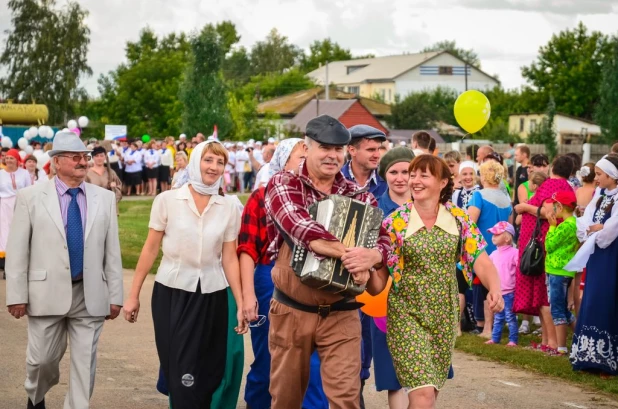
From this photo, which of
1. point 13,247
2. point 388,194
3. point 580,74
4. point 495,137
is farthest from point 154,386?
point 580,74

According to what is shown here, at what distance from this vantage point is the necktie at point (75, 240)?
7031mm

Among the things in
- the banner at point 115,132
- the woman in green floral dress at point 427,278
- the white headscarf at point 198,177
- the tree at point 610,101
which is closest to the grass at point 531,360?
the woman in green floral dress at point 427,278

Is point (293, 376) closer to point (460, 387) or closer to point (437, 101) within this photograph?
point (460, 387)

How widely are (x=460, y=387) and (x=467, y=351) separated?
1901 mm

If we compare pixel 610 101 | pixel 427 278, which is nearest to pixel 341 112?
pixel 610 101

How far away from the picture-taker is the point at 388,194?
7434 millimetres

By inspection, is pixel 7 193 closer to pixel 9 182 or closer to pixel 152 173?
pixel 9 182

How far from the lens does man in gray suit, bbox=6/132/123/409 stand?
6934 mm

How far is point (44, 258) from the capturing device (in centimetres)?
694

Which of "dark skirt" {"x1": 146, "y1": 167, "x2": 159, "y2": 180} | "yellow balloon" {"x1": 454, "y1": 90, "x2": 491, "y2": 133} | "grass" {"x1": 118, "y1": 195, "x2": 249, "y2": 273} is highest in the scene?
"yellow balloon" {"x1": 454, "y1": 90, "x2": 491, "y2": 133}

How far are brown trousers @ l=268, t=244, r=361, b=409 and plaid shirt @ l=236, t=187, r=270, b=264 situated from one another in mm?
740

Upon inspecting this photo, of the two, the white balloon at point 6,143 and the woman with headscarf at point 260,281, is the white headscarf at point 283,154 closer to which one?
the woman with headscarf at point 260,281

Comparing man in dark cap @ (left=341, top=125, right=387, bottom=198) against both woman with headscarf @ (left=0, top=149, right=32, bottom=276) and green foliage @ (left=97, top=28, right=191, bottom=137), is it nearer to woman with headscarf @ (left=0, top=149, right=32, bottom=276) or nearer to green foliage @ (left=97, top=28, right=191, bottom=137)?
woman with headscarf @ (left=0, top=149, right=32, bottom=276)

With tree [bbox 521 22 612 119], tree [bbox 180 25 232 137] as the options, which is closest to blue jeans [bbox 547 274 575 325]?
tree [bbox 180 25 232 137]
